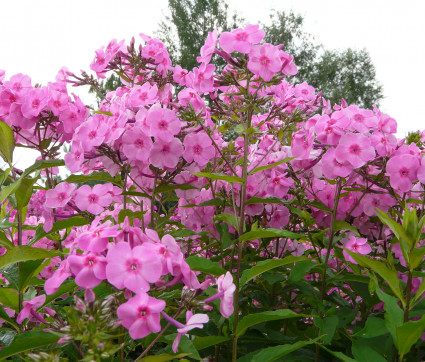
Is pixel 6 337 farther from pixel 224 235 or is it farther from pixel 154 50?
pixel 154 50

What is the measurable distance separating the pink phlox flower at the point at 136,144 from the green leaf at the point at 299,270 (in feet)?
2.23

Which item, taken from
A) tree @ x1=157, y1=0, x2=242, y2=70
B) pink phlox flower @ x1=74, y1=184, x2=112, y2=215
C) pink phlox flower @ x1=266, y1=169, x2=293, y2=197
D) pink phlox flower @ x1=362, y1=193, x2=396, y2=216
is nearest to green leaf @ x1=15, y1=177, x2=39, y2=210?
pink phlox flower @ x1=74, y1=184, x2=112, y2=215

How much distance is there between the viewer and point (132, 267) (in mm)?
1010

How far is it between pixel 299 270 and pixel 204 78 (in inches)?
34.7

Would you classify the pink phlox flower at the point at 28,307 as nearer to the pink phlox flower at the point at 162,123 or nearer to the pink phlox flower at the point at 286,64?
the pink phlox flower at the point at 162,123

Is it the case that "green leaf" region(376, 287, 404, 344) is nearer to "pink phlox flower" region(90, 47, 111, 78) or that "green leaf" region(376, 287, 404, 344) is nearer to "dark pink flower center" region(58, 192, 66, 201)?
"dark pink flower center" region(58, 192, 66, 201)

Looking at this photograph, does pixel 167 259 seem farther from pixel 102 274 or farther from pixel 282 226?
pixel 282 226

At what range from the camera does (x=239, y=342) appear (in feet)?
5.97

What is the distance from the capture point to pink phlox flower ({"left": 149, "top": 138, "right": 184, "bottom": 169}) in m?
1.76

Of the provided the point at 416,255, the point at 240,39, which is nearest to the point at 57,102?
the point at 240,39

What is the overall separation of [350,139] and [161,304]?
3.86 feet

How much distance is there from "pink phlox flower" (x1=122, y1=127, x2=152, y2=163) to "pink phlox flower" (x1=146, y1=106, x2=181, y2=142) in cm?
4

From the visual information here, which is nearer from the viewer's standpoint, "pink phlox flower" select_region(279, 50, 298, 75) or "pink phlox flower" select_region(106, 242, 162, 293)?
"pink phlox flower" select_region(106, 242, 162, 293)

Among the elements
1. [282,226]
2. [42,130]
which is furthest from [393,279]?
[42,130]
